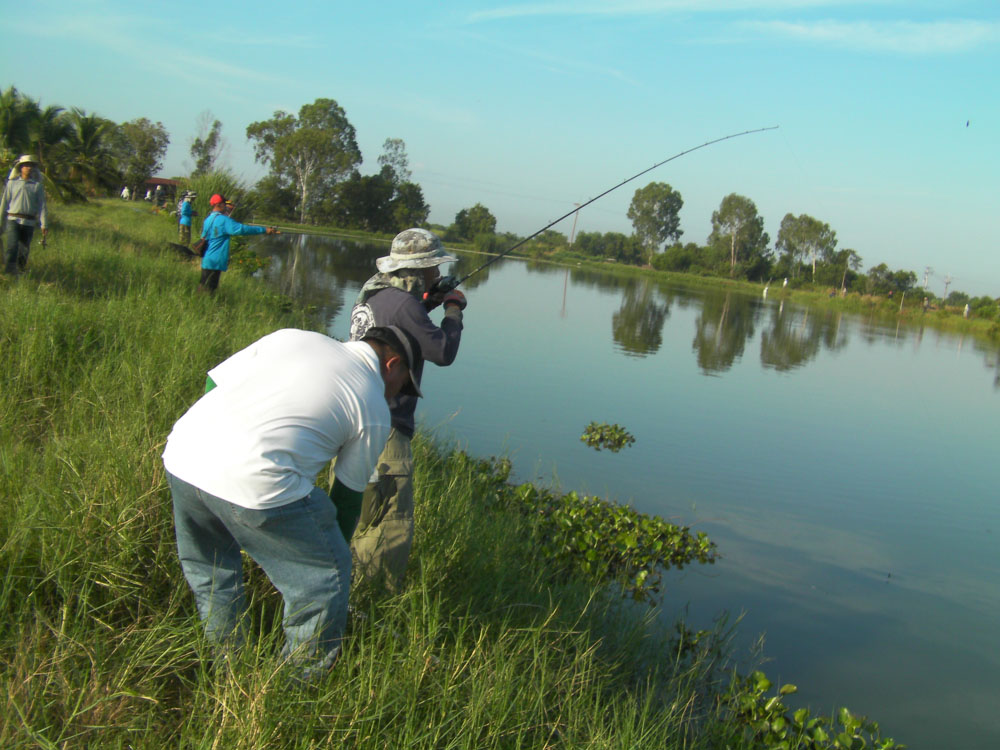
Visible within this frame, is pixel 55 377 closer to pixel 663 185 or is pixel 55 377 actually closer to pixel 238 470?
pixel 238 470

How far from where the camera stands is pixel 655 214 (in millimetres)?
90062

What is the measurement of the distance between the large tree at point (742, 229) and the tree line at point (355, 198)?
11 cm

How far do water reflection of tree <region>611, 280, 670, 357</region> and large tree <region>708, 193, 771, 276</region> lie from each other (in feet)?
167

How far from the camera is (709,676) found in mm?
4934

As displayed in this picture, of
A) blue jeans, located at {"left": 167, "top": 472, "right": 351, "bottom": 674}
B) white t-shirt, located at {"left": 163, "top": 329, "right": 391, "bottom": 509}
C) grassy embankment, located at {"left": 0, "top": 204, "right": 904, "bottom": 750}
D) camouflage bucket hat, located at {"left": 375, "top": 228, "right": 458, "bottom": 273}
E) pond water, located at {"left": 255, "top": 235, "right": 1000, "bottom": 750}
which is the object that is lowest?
pond water, located at {"left": 255, "top": 235, "right": 1000, "bottom": 750}

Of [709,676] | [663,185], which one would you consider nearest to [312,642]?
[709,676]

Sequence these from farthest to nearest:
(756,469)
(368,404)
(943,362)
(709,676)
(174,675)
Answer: (943,362) → (756,469) → (709,676) → (174,675) → (368,404)

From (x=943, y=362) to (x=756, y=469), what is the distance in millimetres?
20060

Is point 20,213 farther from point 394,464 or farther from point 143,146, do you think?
point 143,146

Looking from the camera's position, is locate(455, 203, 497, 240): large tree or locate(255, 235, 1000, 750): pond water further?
locate(455, 203, 497, 240): large tree

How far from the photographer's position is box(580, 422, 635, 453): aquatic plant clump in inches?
387

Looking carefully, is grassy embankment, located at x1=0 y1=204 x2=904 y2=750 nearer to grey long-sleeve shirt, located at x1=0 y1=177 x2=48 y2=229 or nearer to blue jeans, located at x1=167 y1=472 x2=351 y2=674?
blue jeans, located at x1=167 y1=472 x2=351 y2=674

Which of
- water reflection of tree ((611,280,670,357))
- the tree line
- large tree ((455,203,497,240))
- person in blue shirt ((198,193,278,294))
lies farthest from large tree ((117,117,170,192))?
person in blue shirt ((198,193,278,294))

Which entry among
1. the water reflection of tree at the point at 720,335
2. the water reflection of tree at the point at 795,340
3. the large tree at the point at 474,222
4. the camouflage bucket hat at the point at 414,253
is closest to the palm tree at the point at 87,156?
the water reflection of tree at the point at 720,335
